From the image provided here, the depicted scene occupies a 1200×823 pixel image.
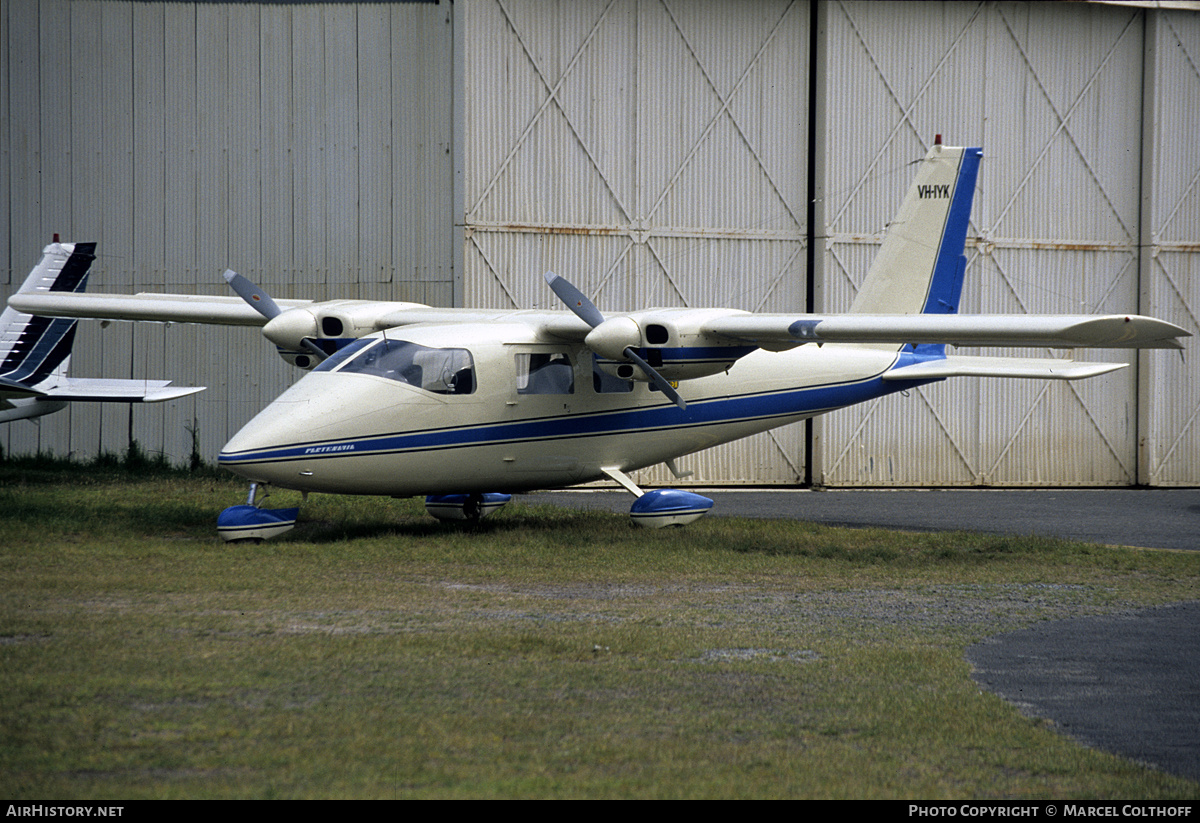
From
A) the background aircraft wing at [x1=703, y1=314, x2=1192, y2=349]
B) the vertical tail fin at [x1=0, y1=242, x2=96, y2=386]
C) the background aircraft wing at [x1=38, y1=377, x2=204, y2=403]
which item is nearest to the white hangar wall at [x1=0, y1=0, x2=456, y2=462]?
the background aircraft wing at [x1=38, y1=377, x2=204, y2=403]

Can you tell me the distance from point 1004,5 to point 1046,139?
3019 mm

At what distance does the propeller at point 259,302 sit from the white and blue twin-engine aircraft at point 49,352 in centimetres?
415

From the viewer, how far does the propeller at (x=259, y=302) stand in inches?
592

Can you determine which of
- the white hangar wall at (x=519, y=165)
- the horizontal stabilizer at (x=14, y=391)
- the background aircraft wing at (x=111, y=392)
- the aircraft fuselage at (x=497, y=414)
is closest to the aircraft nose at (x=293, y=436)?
the aircraft fuselage at (x=497, y=414)

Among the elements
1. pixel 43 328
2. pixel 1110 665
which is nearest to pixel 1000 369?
pixel 1110 665

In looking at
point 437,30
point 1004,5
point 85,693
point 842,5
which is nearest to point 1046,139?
point 1004,5

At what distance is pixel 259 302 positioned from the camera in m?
15.3

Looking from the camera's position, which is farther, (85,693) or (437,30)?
(437,30)

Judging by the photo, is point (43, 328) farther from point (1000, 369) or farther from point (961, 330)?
point (1000, 369)

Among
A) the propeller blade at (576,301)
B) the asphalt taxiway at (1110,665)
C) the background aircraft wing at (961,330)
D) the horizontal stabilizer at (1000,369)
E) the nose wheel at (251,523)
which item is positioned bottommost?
the asphalt taxiway at (1110,665)

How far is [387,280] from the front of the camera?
73.7 ft

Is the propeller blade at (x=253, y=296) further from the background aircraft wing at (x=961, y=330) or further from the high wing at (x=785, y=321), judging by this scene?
the background aircraft wing at (x=961, y=330)
